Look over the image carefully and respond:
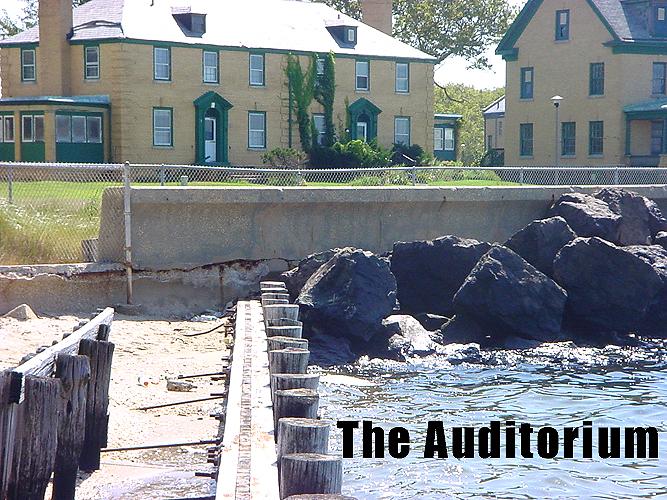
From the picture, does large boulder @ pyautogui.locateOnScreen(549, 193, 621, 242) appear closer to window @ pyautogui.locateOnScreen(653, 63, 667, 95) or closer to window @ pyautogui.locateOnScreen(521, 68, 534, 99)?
window @ pyautogui.locateOnScreen(653, 63, 667, 95)

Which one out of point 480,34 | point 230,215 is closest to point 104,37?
point 230,215

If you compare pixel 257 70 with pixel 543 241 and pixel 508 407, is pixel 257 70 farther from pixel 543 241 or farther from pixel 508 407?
pixel 508 407

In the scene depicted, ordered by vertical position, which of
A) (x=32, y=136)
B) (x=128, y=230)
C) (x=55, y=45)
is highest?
(x=55, y=45)

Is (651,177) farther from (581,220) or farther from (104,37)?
(104,37)

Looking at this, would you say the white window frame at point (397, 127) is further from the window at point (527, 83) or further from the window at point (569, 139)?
the window at point (569, 139)

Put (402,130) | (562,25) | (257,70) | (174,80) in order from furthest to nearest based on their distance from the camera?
(562,25) → (402,130) → (257,70) → (174,80)

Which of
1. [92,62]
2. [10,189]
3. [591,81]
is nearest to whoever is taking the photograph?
[10,189]

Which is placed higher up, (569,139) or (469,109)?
(469,109)

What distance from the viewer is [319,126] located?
147 ft

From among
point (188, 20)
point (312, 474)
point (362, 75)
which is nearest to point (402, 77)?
point (362, 75)

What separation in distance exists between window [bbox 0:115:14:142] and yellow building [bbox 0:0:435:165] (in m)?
0.04

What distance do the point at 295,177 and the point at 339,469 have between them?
16.4 meters

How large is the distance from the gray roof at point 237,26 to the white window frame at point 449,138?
29.2ft

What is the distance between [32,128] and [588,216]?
24067 mm
